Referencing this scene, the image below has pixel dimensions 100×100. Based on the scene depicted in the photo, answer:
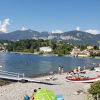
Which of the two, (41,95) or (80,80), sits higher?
(41,95)

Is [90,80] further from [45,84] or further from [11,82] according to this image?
[11,82]

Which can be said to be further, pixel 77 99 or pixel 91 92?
pixel 77 99

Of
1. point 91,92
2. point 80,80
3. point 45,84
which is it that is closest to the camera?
point 91,92

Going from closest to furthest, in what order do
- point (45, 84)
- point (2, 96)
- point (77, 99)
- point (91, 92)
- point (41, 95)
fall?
1. point (41, 95)
2. point (91, 92)
3. point (77, 99)
4. point (2, 96)
5. point (45, 84)

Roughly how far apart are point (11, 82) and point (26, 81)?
79.6 inches

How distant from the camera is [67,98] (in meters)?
26.3

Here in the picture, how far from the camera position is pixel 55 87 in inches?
1355

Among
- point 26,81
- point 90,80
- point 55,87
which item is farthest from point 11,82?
point 90,80

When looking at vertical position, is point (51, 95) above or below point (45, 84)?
above

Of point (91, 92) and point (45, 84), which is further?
point (45, 84)

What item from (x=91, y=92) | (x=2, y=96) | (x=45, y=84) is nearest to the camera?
(x=91, y=92)

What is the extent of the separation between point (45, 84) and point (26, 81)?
9.68ft

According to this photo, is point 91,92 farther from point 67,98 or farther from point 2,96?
point 2,96

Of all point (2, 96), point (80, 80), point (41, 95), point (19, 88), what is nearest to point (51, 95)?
point (41, 95)
